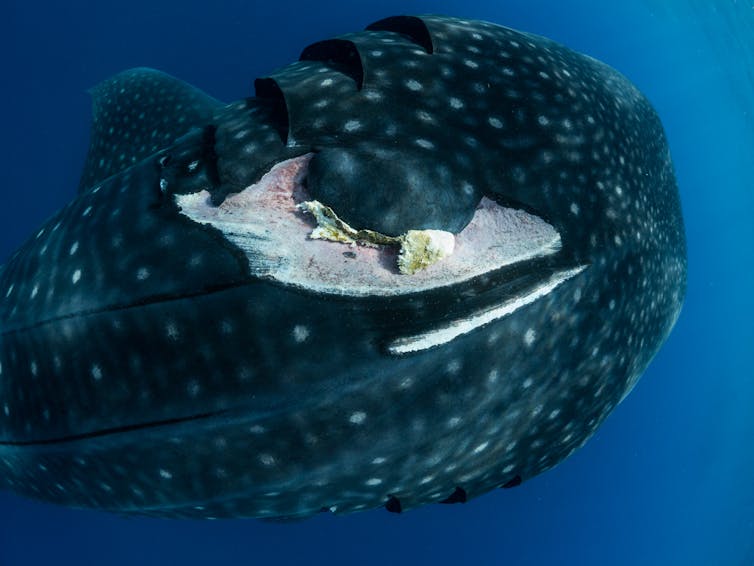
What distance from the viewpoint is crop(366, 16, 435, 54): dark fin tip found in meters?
2.64

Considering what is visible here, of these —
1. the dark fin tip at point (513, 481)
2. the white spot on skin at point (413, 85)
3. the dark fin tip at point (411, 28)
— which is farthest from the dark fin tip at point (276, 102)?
the dark fin tip at point (513, 481)

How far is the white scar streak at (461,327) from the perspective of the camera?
212 centimetres

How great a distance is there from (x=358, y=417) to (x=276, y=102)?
1.43 m

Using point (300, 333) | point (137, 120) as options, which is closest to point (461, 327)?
point (300, 333)

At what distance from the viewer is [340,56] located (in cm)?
269

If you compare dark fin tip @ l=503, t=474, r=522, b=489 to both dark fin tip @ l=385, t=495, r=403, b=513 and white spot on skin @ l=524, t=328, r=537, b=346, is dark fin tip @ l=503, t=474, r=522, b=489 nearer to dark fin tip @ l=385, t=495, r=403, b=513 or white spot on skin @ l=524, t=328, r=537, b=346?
dark fin tip @ l=385, t=495, r=403, b=513

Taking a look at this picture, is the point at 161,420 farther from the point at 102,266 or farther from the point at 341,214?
the point at 341,214

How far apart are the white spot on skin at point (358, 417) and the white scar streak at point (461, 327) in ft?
0.91

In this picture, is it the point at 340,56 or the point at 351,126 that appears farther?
the point at 340,56

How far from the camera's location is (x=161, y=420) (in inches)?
88.7

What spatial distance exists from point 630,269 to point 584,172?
543 millimetres

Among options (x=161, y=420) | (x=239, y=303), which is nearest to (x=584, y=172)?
(x=239, y=303)

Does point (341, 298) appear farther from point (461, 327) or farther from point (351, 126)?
point (351, 126)

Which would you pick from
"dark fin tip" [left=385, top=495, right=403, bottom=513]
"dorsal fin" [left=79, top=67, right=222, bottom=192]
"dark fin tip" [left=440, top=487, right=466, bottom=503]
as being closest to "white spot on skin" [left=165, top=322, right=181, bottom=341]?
"dark fin tip" [left=385, top=495, right=403, bottom=513]
